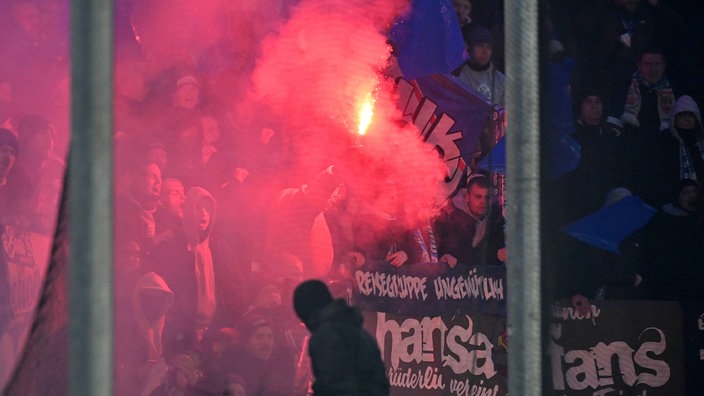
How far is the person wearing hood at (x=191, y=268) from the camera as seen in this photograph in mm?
8781

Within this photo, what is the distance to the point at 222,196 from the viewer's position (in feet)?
29.7

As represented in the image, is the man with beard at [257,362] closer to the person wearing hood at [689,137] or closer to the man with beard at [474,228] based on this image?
the man with beard at [474,228]

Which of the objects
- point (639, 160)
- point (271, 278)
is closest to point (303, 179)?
point (271, 278)

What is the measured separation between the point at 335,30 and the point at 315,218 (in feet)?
6.01

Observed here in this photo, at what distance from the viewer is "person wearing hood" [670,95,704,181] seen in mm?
7023

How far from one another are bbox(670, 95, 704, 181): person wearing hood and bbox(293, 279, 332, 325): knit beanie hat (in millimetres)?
3343

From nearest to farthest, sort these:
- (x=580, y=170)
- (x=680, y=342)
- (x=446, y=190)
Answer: (x=680, y=342) < (x=580, y=170) < (x=446, y=190)

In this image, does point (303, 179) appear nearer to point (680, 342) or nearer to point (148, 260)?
point (148, 260)

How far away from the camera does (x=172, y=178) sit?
8.98 meters

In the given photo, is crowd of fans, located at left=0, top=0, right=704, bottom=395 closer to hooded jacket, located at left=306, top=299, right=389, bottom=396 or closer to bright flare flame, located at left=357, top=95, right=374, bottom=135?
bright flare flame, located at left=357, top=95, right=374, bottom=135

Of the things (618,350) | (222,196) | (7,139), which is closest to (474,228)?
(618,350)

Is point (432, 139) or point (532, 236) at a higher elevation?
point (432, 139)

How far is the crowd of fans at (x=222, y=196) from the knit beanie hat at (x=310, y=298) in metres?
2.85

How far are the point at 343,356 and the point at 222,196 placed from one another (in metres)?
4.42
